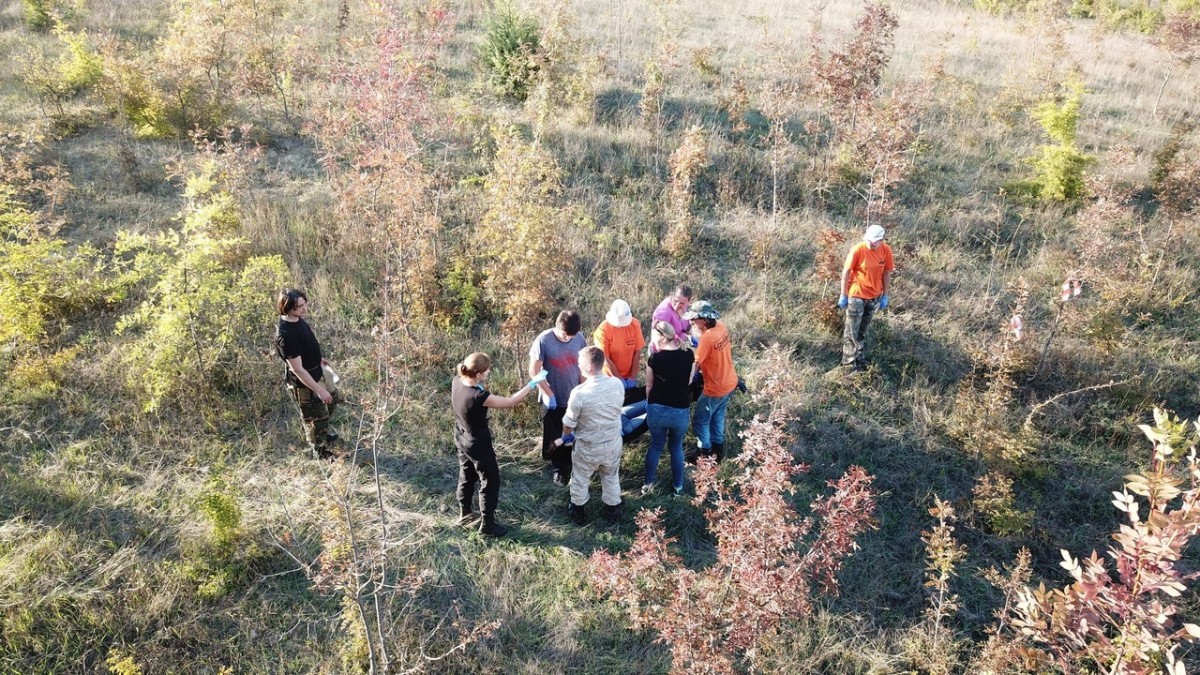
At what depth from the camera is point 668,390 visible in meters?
5.73

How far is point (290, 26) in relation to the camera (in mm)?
15258

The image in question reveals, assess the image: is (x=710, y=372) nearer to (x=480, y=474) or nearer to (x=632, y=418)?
(x=632, y=418)

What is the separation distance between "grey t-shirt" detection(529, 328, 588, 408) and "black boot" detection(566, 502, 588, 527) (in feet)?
2.94

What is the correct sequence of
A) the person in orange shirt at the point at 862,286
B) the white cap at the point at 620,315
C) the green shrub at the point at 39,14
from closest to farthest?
1. the white cap at the point at 620,315
2. the person in orange shirt at the point at 862,286
3. the green shrub at the point at 39,14

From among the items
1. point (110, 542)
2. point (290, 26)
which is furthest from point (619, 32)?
point (110, 542)

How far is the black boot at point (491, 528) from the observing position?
5727 millimetres

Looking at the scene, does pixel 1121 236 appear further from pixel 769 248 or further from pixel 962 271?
pixel 769 248

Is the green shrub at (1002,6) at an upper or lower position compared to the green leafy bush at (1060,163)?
upper

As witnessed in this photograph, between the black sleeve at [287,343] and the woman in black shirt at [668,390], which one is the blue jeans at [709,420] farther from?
the black sleeve at [287,343]

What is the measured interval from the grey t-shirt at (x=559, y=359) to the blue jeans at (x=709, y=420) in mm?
1267

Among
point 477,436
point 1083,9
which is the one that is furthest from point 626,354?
point 1083,9

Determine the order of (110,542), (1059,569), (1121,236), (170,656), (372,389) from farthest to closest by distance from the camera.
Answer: (1121,236) → (372,389) → (1059,569) → (110,542) → (170,656)

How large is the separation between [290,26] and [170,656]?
14556 millimetres

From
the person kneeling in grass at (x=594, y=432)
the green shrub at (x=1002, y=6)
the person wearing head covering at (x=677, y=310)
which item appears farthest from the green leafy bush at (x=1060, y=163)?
the green shrub at (x=1002, y=6)
